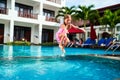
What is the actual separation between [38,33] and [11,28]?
5.33 metres

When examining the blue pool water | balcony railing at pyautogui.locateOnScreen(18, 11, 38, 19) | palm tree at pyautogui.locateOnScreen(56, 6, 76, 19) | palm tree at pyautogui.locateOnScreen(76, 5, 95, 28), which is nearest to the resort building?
balcony railing at pyautogui.locateOnScreen(18, 11, 38, 19)

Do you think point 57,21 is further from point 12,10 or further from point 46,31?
point 12,10

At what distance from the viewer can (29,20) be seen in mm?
30844

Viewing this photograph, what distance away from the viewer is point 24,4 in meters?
32.2

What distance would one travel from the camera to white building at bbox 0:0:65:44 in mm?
28984

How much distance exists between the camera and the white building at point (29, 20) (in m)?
29.0

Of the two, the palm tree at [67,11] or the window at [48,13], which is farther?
the window at [48,13]

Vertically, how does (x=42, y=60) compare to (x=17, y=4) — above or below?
below

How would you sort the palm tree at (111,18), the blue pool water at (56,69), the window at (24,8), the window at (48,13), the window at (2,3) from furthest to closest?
the window at (48,13)
the window at (24,8)
the window at (2,3)
the palm tree at (111,18)
the blue pool water at (56,69)

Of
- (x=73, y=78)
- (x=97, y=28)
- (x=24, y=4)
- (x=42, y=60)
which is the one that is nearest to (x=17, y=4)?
(x=24, y=4)

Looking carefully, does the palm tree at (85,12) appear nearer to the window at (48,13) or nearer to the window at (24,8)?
the window at (48,13)

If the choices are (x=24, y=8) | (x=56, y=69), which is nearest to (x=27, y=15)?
(x=24, y=8)

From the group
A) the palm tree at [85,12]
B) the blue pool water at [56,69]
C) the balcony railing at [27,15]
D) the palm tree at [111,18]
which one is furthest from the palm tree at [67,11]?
the blue pool water at [56,69]

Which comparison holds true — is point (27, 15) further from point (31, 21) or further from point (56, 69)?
point (56, 69)
